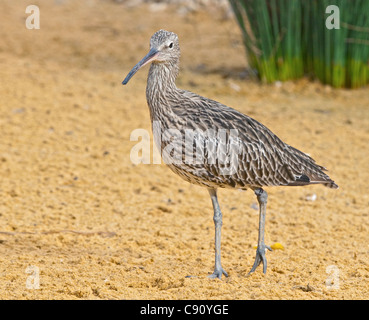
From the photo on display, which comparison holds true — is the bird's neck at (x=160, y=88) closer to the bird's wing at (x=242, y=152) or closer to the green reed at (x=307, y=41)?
the bird's wing at (x=242, y=152)

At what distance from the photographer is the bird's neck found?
4.90 m

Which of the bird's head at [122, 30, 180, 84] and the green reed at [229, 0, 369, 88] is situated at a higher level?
the green reed at [229, 0, 369, 88]

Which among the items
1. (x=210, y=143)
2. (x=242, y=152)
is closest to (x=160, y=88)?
(x=210, y=143)

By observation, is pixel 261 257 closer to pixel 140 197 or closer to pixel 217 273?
pixel 217 273

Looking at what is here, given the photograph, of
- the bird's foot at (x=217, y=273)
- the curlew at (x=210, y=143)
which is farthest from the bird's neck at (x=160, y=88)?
the bird's foot at (x=217, y=273)

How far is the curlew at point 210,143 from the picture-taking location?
4.77 meters

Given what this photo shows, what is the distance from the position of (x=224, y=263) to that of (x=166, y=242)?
615mm

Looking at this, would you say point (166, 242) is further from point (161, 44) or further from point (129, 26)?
point (129, 26)

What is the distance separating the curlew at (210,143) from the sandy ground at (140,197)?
1.77 feet

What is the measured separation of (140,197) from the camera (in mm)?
6738

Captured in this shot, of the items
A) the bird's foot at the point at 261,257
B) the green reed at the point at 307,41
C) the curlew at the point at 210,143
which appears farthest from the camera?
the green reed at the point at 307,41

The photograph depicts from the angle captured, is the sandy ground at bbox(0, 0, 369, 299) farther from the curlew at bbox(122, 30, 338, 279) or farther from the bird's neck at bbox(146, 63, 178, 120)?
the bird's neck at bbox(146, 63, 178, 120)

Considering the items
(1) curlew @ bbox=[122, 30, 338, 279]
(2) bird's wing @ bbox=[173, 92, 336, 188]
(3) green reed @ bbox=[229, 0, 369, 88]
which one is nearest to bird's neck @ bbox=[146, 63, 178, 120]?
(1) curlew @ bbox=[122, 30, 338, 279]

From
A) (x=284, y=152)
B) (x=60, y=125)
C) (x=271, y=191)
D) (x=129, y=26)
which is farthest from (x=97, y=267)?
(x=129, y=26)
